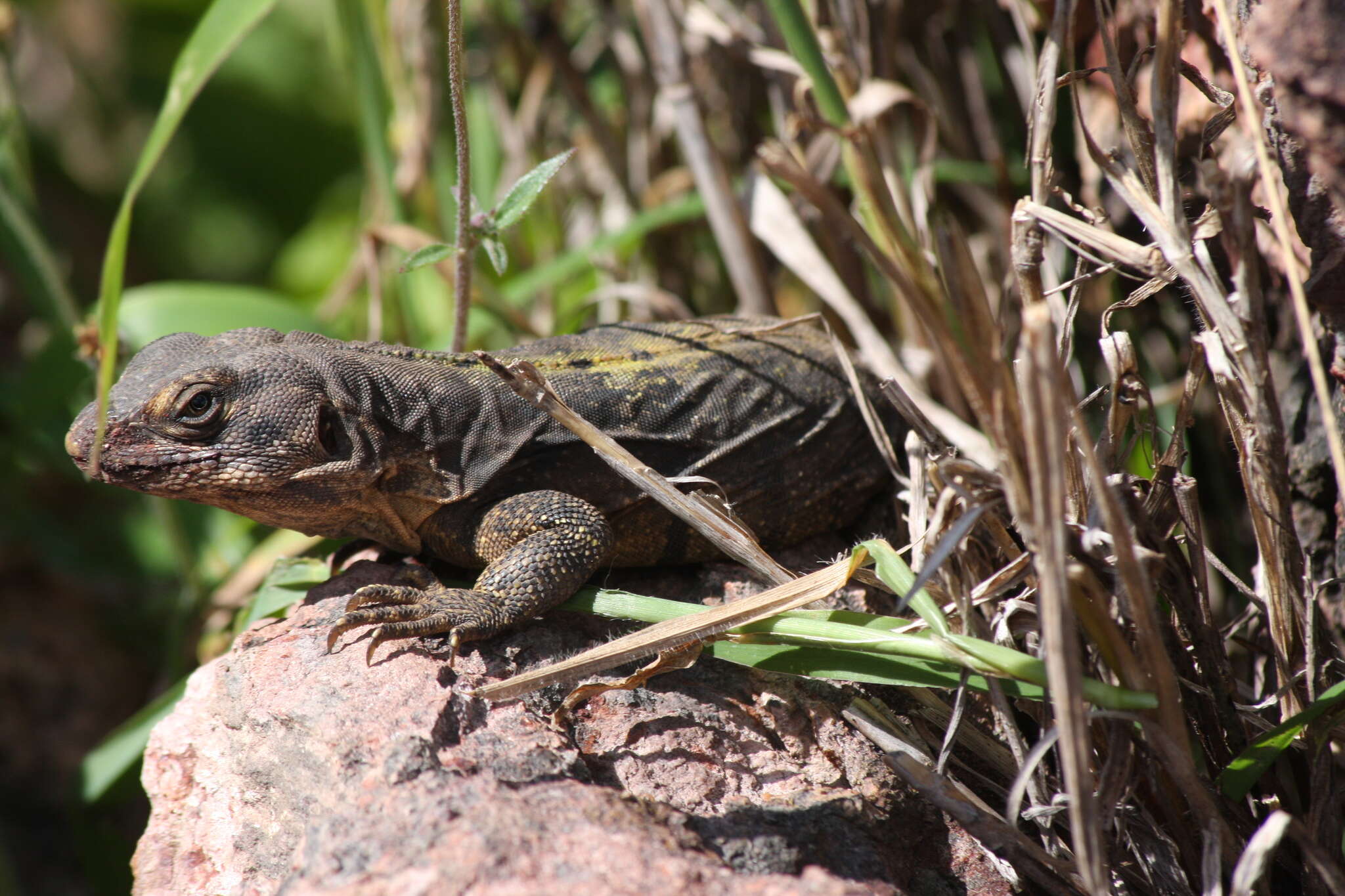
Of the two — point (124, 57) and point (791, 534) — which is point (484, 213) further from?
point (124, 57)

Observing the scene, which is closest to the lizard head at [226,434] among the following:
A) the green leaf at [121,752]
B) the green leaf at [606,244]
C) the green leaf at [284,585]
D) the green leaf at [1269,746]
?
the green leaf at [284,585]

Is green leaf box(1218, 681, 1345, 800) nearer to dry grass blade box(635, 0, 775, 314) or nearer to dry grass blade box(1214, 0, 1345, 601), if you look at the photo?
dry grass blade box(1214, 0, 1345, 601)

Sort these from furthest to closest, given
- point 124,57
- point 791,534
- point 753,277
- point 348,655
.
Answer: point 124,57 < point 753,277 < point 791,534 < point 348,655

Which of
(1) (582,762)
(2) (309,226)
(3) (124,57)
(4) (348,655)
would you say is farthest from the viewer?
(3) (124,57)

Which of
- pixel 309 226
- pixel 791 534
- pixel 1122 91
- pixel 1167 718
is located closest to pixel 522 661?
pixel 791 534

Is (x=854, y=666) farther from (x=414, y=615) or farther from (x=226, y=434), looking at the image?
(x=226, y=434)

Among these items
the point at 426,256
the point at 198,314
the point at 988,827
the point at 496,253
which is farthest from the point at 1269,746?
Result: the point at 198,314

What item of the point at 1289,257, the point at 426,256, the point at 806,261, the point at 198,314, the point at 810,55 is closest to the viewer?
the point at 1289,257

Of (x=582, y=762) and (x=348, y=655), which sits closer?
(x=582, y=762)
